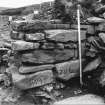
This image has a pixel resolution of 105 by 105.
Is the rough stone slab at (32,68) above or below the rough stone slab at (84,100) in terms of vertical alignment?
above

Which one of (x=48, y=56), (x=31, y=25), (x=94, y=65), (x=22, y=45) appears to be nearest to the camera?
(x=22, y=45)

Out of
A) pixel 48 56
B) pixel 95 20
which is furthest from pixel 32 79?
pixel 95 20

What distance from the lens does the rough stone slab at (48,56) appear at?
5.64 m

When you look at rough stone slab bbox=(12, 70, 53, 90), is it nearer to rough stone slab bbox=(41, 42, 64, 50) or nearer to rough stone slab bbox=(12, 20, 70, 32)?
rough stone slab bbox=(41, 42, 64, 50)

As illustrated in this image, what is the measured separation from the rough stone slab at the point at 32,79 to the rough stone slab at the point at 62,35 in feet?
3.14

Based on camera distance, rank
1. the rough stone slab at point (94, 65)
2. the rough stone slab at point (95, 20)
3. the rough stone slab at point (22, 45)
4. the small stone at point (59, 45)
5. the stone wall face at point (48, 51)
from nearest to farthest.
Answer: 1. the rough stone slab at point (22, 45)
2. the stone wall face at point (48, 51)
3. the small stone at point (59, 45)
4. the rough stone slab at point (94, 65)
5. the rough stone slab at point (95, 20)

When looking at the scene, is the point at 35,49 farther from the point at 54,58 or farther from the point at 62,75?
the point at 62,75

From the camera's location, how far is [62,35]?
5.94m

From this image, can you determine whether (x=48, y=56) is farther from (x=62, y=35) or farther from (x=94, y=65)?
(x=94, y=65)

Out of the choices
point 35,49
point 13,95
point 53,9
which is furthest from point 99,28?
point 13,95

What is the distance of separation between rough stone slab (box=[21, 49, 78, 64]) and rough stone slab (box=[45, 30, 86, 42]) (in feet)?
1.11

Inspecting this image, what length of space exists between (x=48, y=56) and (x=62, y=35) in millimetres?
720

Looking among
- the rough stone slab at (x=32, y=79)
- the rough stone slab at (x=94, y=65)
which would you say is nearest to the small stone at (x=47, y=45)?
→ the rough stone slab at (x=32, y=79)

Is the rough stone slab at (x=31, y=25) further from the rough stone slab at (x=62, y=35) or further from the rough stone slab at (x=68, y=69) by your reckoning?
the rough stone slab at (x=68, y=69)
